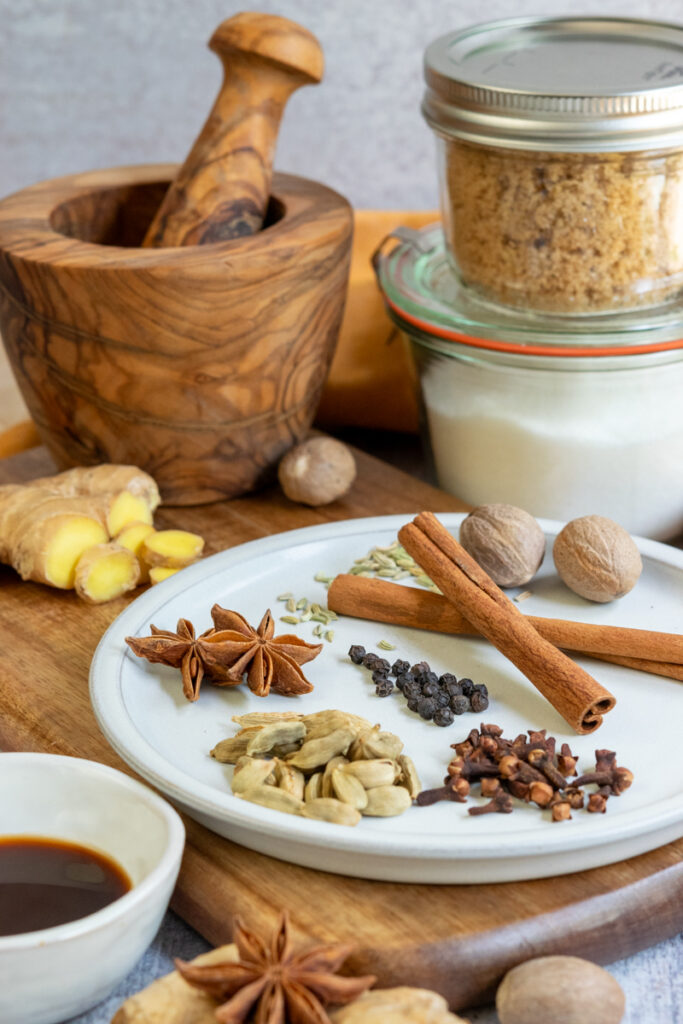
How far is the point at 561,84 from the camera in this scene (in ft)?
3.58

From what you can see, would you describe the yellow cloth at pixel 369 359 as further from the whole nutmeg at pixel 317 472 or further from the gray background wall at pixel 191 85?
the gray background wall at pixel 191 85

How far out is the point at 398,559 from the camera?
3.62ft

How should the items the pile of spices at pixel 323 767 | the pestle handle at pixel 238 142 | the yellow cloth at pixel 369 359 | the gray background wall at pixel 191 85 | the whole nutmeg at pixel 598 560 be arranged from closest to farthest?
the pile of spices at pixel 323 767, the whole nutmeg at pixel 598 560, the pestle handle at pixel 238 142, the yellow cloth at pixel 369 359, the gray background wall at pixel 191 85

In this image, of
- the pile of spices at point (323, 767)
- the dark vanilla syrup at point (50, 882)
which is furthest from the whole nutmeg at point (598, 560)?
the dark vanilla syrup at point (50, 882)

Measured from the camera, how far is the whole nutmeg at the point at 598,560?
1.00 metres

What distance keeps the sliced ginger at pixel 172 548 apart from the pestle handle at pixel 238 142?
30 centimetres

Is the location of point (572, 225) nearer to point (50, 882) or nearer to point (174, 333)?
point (174, 333)

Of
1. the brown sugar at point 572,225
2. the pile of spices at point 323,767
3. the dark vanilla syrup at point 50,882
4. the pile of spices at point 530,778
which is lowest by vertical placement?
the pile of spices at point 530,778

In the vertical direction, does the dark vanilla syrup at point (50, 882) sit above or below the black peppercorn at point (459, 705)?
above

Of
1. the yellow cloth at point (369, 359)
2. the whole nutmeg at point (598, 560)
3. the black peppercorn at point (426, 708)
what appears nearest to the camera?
the black peppercorn at point (426, 708)

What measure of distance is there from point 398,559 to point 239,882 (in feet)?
1.29

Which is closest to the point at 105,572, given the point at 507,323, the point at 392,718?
the point at 392,718

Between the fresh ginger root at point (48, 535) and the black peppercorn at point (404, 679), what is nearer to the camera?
the black peppercorn at point (404, 679)

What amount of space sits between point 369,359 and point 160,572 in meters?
0.45
